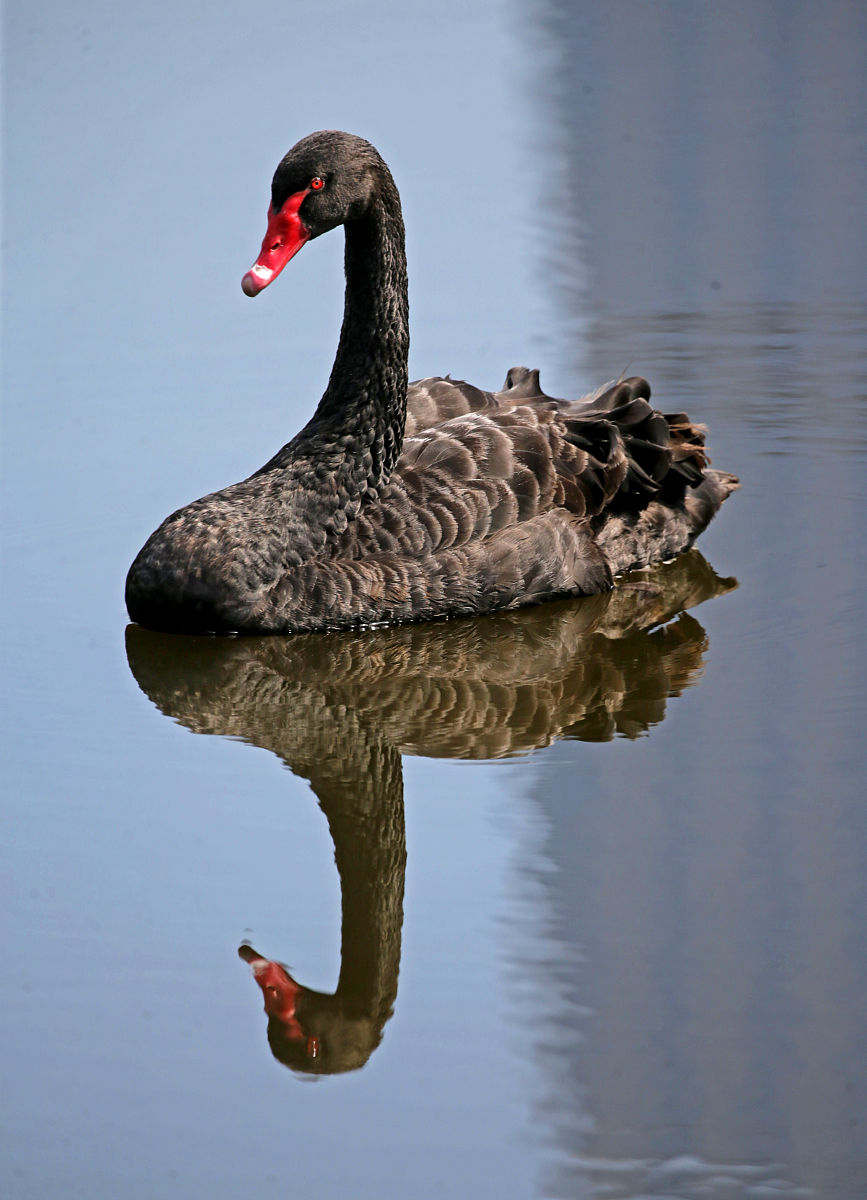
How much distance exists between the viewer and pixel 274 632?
6480 millimetres

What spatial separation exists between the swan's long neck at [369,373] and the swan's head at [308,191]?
0.81ft

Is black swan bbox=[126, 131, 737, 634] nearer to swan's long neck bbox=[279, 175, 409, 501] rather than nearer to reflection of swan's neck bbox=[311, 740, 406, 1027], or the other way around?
swan's long neck bbox=[279, 175, 409, 501]

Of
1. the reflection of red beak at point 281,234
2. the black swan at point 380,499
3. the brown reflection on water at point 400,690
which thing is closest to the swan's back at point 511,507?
the black swan at point 380,499

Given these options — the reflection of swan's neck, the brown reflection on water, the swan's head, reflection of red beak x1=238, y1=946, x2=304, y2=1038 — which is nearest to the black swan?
the swan's head

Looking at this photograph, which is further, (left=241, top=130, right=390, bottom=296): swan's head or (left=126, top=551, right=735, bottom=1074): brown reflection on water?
(left=241, top=130, right=390, bottom=296): swan's head

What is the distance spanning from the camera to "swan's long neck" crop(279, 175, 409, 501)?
21.8ft

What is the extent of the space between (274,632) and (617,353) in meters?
3.71

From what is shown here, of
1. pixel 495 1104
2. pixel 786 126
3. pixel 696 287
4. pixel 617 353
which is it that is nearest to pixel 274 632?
pixel 495 1104

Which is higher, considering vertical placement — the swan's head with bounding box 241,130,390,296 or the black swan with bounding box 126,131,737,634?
the swan's head with bounding box 241,130,390,296

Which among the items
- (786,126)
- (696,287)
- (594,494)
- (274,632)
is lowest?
(274,632)

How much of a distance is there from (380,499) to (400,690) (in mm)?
943

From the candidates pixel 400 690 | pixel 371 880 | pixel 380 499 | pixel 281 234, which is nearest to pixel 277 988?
pixel 371 880

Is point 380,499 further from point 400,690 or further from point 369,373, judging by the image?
point 400,690

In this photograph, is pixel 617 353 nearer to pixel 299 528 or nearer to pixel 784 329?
pixel 784 329
